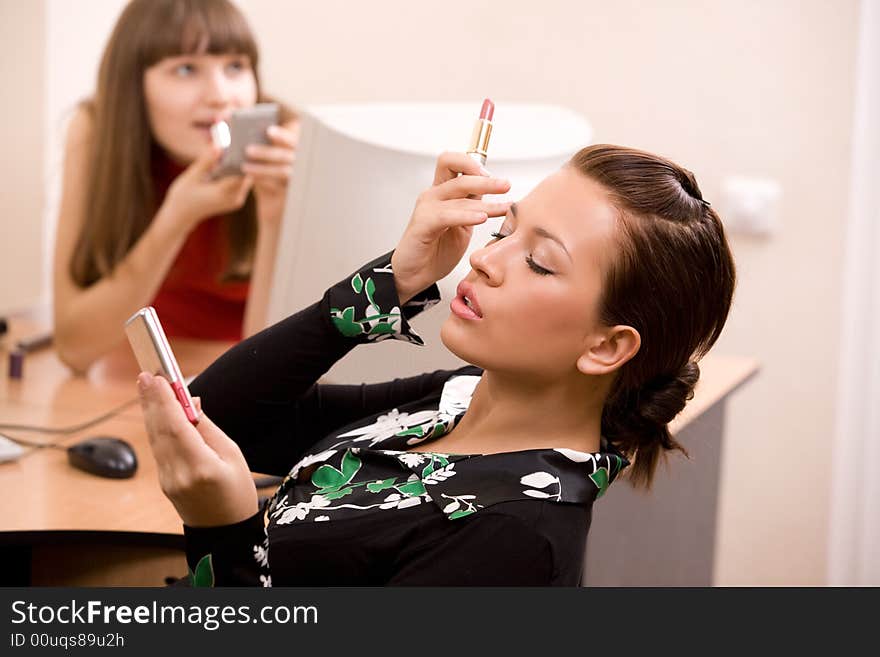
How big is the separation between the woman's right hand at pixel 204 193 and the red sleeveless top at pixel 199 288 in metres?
0.20

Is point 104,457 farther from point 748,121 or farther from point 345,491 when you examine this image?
point 748,121

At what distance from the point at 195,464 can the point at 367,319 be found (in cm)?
27

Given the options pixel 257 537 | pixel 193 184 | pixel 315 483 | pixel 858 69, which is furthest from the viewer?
pixel 858 69

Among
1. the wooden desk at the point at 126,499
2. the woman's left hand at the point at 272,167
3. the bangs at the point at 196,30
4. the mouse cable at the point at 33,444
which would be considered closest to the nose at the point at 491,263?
the wooden desk at the point at 126,499

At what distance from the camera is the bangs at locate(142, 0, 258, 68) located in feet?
5.94

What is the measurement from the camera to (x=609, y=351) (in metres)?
0.91

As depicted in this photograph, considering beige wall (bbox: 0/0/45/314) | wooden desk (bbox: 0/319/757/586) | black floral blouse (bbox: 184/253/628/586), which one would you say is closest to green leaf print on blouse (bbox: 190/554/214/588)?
black floral blouse (bbox: 184/253/628/586)

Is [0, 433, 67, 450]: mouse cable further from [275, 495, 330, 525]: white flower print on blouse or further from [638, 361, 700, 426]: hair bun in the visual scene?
[638, 361, 700, 426]: hair bun

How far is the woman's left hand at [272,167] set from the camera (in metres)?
1.66

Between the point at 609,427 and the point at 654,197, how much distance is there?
202 millimetres

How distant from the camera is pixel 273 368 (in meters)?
1.07

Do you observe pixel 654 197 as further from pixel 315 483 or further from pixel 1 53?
pixel 1 53

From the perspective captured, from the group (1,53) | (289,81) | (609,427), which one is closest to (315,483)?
(609,427)

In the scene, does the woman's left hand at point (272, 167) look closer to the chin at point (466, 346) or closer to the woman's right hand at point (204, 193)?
the woman's right hand at point (204, 193)
